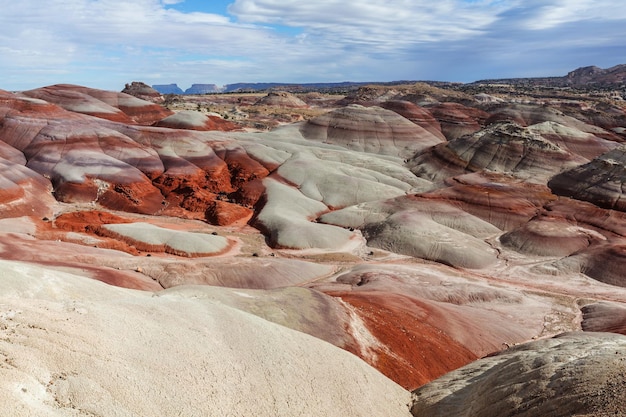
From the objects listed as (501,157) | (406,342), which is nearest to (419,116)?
(501,157)

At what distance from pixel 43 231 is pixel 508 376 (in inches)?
1555

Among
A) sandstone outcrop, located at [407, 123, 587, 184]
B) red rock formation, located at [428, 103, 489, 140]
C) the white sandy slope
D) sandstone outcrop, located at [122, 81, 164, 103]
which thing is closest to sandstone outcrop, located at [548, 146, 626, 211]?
sandstone outcrop, located at [407, 123, 587, 184]

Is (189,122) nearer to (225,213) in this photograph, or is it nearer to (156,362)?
(225,213)

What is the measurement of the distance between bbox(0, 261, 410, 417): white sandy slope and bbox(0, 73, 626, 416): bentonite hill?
0.22ft

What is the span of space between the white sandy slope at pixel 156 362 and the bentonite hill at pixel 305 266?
0.22 feet

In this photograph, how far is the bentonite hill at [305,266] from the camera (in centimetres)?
1234

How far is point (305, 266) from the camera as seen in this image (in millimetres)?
38375

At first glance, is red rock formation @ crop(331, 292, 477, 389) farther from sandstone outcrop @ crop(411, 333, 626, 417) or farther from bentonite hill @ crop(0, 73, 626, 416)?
sandstone outcrop @ crop(411, 333, 626, 417)

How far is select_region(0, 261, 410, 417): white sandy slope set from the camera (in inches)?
398

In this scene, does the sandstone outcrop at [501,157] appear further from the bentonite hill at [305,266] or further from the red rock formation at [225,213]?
the red rock formation at [225,213]

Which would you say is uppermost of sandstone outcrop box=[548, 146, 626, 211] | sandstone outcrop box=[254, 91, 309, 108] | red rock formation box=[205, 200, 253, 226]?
sandstone outcrop box=[254, 91, 309, 108]

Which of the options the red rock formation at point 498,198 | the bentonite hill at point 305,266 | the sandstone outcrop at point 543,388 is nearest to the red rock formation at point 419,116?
the bentonite hill at point 305,266

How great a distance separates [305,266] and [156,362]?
26.2m

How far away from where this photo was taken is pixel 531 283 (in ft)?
130
